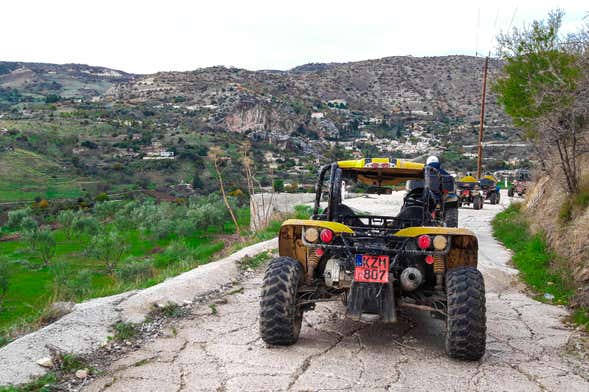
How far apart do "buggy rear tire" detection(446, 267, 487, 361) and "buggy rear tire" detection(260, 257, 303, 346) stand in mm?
1462

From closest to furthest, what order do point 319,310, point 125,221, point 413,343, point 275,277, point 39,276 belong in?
1. point 275,277
2. point 413,343
3. point 319,310
4. point 39,276
5. point 125,221

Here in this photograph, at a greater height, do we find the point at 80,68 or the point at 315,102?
the point at 80,68

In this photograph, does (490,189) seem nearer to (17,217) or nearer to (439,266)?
(439,266)

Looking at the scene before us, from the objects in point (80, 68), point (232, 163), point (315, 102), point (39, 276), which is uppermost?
point (80, 68)

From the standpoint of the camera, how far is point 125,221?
Result: 1805 inches

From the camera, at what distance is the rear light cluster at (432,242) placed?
5.16 metres

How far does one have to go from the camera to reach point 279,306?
5.19 meters

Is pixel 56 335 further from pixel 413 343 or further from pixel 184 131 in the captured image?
pixel 184 131

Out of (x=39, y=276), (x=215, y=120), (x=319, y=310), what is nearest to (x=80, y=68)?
(x=215, y=120)

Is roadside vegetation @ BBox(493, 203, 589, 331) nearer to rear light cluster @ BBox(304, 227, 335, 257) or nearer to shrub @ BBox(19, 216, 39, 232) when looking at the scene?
rear light cluster @ BBox(304, 227, 335, 257)

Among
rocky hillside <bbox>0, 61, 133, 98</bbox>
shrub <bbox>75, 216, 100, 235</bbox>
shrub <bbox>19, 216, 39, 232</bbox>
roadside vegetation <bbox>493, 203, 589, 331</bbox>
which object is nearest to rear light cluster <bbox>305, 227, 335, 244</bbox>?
roadside vegetation <bbox>493, 203, 589, 331</bbox>

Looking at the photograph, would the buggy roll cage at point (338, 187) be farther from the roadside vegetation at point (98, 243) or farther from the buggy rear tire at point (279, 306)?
the roadside vegetation at point (98, 243)

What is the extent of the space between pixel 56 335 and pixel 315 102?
3184 inches

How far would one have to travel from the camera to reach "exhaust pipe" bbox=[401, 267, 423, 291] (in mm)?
5160
